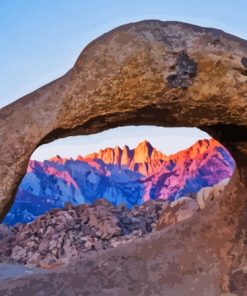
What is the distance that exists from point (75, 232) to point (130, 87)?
28.9 ft

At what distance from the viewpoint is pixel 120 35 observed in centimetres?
214

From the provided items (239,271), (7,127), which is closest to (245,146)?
(239,271)

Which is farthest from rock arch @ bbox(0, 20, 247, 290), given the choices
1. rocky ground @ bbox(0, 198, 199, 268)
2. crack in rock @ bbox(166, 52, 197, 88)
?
rocky ground @ bbox(0, 198, 199, 268)

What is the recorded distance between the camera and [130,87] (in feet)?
7.11

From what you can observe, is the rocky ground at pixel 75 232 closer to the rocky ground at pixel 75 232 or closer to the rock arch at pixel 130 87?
the rocky ground at pixel 75 232

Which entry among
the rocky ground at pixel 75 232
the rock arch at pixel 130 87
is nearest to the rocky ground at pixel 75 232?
the rocky ground at pixel 75 232

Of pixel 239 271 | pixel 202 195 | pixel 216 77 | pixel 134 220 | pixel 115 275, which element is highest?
pixel 216 77

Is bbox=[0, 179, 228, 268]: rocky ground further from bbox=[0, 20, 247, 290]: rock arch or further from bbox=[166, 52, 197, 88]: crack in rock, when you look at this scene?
bbox=[166, 52, 197, 88]: crack in rock

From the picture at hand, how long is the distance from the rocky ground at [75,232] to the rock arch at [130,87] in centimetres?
754

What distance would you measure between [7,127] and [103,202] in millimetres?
9816

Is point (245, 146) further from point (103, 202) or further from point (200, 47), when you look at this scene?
point (103, 202)

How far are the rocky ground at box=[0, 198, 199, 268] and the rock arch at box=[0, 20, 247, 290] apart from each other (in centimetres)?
754

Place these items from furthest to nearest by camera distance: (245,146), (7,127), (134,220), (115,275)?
(134,220) < (115,275) < (245,146) < (7,127)

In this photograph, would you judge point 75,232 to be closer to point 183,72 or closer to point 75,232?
point 75,232
